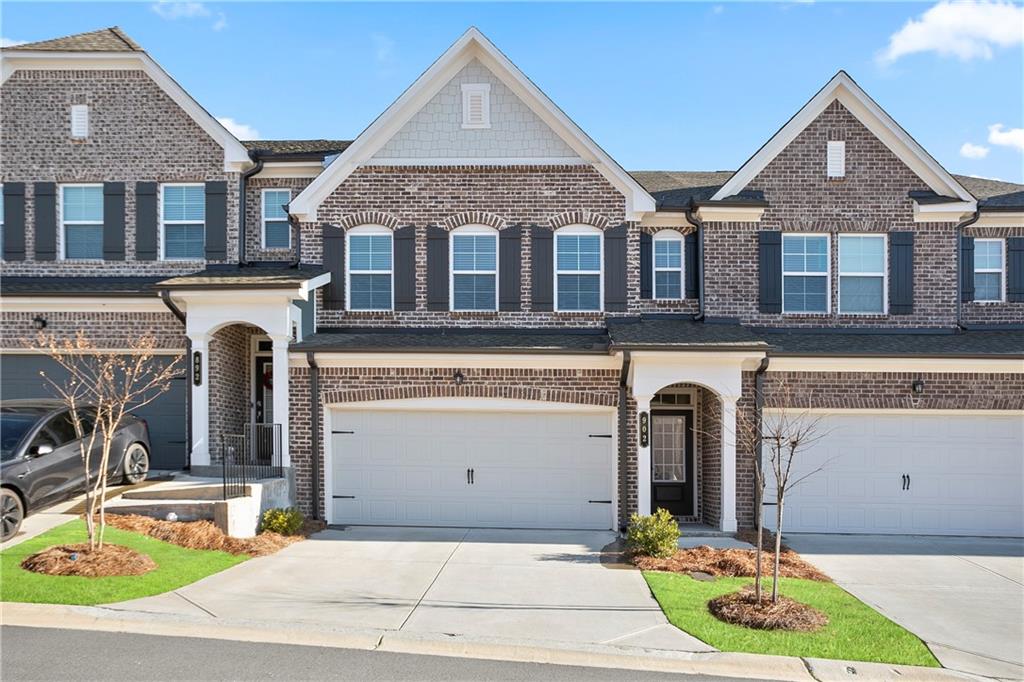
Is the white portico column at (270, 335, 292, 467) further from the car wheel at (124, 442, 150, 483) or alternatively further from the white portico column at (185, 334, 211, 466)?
the car wheel at (124, 442, 150, 483)

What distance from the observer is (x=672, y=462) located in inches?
653

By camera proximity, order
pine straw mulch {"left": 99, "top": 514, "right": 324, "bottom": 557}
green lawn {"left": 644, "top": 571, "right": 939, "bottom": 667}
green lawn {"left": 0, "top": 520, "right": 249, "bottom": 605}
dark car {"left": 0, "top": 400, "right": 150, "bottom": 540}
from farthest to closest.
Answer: pine straw mulch {"left": 99, "top": 514, "right": 324, "bottom": 557}, dark car {"left": 0, "top": 400, "right": 150, "bottom": 540}, green lawn {"left": 0, "top": 520, "right": 249, "bottom": 605}, green lawn {"left": 644, "top": 571, "right": 939, "bottom": 667}

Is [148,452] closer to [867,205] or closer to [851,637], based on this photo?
[851,637]

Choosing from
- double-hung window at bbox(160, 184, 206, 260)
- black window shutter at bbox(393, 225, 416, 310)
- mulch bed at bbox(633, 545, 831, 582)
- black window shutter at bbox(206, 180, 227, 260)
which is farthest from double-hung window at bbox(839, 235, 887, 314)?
double-hung window at bbox(160, 184, 206, 260)

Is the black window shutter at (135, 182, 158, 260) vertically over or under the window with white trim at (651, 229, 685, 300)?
over

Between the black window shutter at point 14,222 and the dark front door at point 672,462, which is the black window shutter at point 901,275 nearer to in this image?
the dark front door at point 672,462

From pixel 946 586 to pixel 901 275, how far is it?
7.29 meters

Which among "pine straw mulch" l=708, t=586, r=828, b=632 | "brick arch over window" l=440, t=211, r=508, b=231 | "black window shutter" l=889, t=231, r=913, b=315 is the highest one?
"brick arch over window" l=440, t=211, r=508, b=231

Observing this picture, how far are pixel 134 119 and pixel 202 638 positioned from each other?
1263 cm

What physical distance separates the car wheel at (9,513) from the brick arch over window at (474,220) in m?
8.78

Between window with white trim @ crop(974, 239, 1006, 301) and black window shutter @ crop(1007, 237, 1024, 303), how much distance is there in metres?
0.11

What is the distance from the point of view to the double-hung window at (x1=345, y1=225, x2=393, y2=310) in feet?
54.6

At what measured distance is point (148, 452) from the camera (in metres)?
14.5

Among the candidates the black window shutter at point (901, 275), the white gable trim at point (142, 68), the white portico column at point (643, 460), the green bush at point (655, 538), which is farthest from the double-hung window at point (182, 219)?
the black window shutter at point (901, 275)
